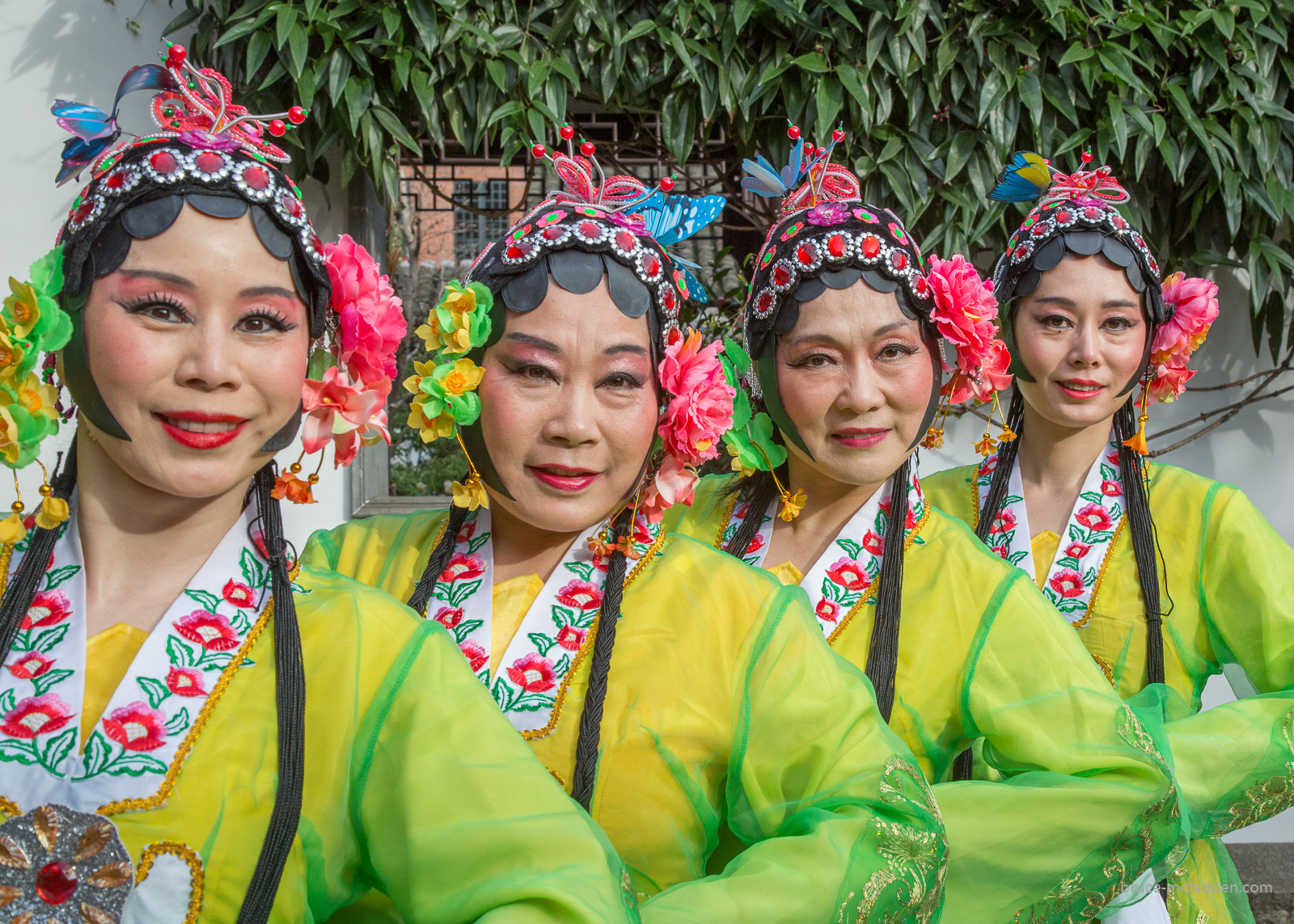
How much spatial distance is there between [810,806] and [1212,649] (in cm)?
150

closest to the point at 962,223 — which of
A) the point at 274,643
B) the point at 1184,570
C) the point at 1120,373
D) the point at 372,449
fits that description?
the point at 1120,373

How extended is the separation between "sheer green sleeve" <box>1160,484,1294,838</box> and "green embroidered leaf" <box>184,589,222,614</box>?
183 centimetres

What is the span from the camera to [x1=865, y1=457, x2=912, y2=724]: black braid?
6.92ft

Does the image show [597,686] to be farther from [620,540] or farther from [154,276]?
[154,276]

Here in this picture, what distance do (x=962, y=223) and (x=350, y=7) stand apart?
227 cm

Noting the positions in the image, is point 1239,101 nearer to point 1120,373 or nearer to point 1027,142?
point 1027,142

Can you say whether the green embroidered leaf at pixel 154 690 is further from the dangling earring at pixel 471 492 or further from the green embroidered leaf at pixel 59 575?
the dangling earring at pixel 471 492

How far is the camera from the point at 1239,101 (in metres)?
4.04

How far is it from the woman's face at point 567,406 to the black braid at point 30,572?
0.67 metres

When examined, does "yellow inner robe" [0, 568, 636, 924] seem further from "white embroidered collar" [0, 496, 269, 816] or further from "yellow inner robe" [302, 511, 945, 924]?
"yellow inner robe" [302, 511, 945, 924]

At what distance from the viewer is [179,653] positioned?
57.6 inches

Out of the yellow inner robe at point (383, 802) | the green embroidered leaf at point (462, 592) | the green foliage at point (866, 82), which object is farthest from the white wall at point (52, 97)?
the yellow inner robe at point (383, 802)

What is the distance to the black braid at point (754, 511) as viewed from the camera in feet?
7.91

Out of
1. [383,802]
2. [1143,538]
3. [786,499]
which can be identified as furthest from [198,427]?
[1143,538]
